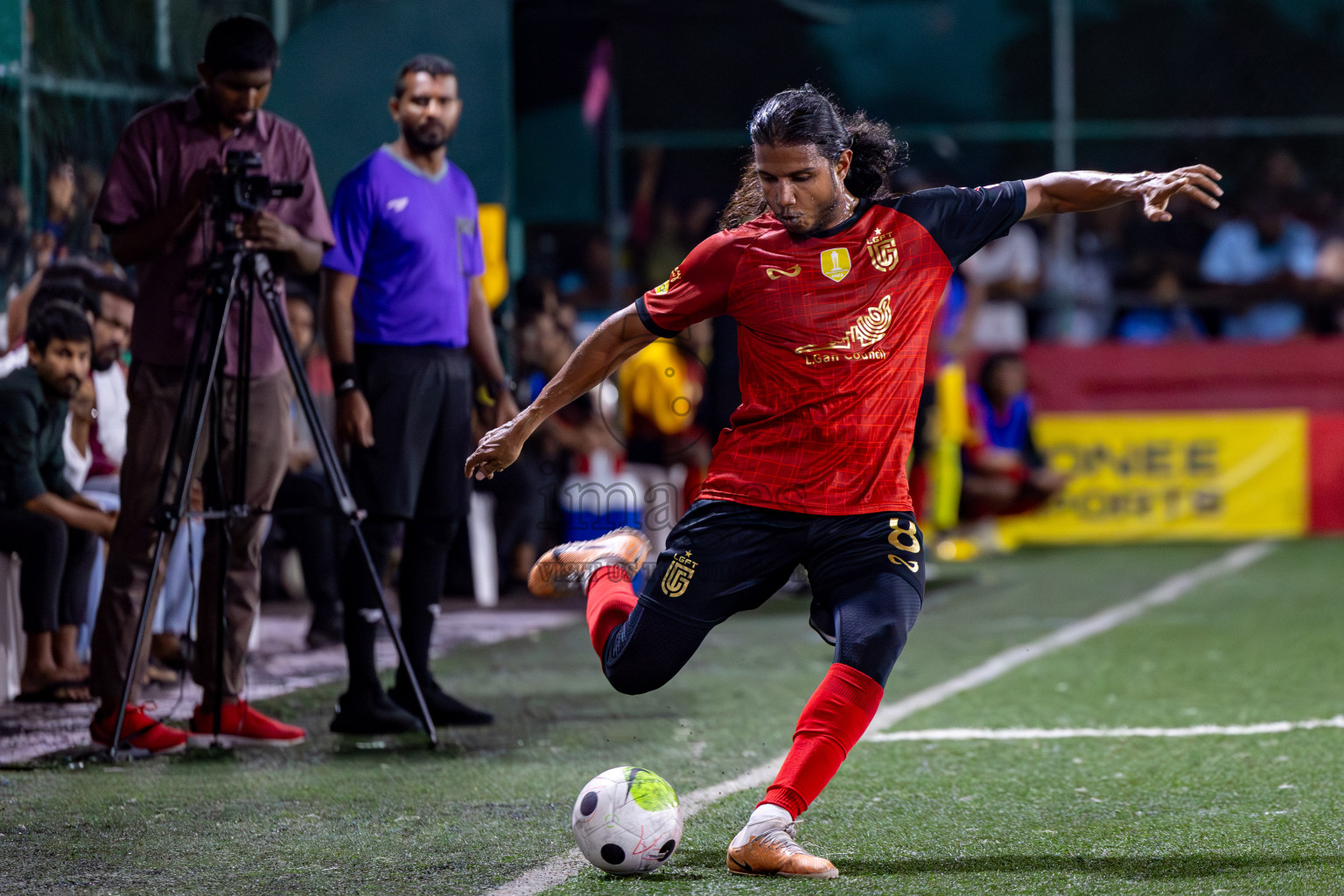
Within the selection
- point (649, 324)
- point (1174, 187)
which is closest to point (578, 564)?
point (649, 324)

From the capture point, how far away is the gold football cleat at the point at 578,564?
16.5 feet

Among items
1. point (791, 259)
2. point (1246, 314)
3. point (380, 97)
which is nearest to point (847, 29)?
point (1246, 314)

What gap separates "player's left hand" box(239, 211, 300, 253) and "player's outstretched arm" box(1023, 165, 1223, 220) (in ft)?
8.03

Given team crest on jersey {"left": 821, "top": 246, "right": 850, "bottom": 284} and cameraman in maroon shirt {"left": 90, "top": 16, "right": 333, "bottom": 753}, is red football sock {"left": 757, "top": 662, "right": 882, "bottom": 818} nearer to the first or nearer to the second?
team crest on jersey {"left": 821, "top": 246, "right": 850, "bottom": 284}

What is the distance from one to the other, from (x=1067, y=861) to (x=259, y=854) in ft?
6.39

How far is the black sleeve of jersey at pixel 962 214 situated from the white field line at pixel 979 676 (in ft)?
5.50

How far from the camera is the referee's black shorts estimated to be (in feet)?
20.6

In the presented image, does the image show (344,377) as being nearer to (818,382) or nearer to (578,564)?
(578,564)

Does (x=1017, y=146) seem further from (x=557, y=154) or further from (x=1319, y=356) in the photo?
(x=557, y=154)

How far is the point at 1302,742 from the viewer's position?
580cm

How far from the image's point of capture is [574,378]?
15.0ft

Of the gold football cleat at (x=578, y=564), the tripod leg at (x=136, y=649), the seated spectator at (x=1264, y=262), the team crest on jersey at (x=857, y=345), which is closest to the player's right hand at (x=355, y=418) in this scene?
the tripod leg at (x=136, y=649)

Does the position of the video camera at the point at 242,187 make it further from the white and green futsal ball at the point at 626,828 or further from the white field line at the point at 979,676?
the white and green futsal ball at the point at 626,828

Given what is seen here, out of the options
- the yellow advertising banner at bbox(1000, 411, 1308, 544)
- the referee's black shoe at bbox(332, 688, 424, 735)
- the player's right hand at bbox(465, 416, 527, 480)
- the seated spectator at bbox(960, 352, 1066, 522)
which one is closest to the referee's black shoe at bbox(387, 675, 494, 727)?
the referee's black shoe at bbox(332, 688, 424, 735)
